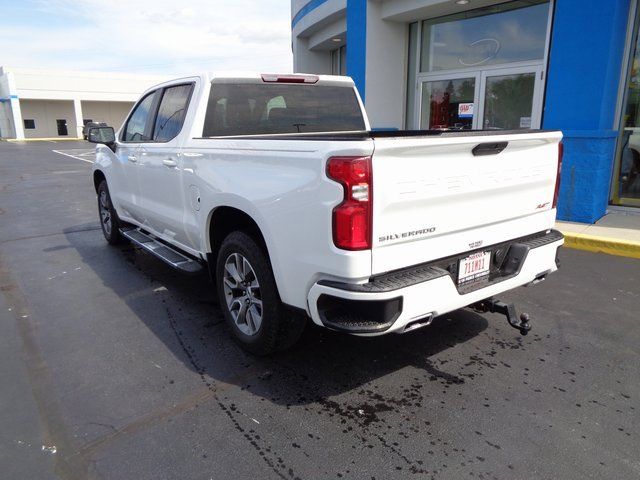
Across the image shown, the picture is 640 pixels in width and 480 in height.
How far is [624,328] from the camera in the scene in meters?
4.06

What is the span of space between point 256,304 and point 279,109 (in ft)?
6.13

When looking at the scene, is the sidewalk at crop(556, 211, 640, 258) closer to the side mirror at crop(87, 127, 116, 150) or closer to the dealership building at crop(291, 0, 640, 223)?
the dealership building at crop(291, 0, 640, 223)

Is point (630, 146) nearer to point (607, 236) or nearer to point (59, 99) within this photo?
point (607, 236)

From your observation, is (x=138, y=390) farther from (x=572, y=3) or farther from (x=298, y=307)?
(x=572, y=3)

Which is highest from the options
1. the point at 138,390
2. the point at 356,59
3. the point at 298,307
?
the point at 356,59

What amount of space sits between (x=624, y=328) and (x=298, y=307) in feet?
9.33

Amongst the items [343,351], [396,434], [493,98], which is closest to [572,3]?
[493,98]

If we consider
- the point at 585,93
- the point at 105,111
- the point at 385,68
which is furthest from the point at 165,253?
the point at 105,111

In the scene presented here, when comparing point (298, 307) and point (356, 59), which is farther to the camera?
point (356, 59)

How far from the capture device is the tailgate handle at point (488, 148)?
9.80ft

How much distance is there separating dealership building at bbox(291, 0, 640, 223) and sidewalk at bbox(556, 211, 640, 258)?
288 mm

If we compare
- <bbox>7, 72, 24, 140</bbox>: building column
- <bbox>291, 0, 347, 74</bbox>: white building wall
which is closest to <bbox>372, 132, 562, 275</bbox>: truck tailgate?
<bbox>291, 0, 347, 74</bbox>: white building wall

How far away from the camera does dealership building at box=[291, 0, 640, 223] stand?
688cm

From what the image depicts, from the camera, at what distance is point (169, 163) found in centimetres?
431
